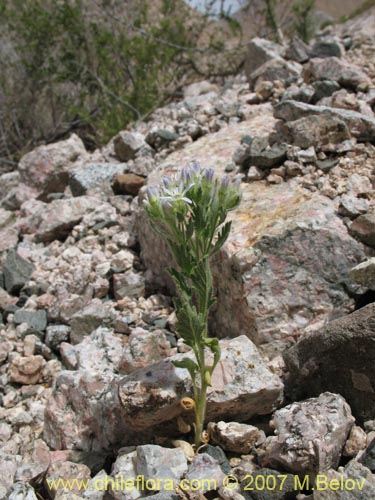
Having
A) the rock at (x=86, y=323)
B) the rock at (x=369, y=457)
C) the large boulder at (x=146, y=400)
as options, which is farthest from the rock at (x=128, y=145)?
the rock at (x=369, y=457)

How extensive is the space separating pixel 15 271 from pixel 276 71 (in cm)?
361

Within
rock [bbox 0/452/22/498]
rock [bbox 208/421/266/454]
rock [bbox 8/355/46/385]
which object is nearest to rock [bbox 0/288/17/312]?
rock [bbox 8/355/46/385]

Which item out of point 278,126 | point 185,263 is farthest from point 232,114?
point 185,263

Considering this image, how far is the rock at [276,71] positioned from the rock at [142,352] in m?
A: 3.84

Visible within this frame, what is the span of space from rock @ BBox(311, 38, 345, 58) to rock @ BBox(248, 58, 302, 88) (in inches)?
11.9

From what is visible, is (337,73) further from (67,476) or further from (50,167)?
(67,476)

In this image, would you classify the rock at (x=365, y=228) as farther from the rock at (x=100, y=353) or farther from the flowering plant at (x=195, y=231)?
the rock at (x=100, y=353)

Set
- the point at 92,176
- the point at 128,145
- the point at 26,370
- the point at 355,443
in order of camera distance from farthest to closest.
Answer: the point at 128,145, the point at 92,176, the point at 26,370, the point at 355,443

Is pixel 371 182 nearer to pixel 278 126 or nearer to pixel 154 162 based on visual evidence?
pixel 278 126

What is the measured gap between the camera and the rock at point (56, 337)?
350 cm

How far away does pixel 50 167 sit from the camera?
5.73 m

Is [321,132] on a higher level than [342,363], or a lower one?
higher

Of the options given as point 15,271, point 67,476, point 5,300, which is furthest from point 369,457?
point 15,271

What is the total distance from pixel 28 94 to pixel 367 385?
7.44 metres
